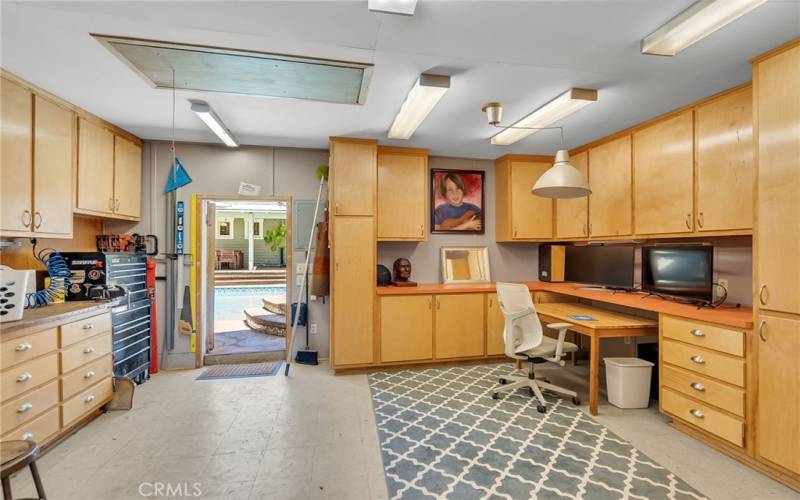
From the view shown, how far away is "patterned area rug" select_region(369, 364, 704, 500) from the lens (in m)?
1.94

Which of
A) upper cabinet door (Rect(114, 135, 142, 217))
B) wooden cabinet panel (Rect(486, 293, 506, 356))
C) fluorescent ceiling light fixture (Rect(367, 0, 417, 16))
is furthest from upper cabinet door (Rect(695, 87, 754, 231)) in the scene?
upper cabinet door (Rect(114, 135, 142, 217))

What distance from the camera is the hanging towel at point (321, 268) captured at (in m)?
4.03

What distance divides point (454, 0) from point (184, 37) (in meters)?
1.52

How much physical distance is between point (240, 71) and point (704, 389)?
3.86 metres

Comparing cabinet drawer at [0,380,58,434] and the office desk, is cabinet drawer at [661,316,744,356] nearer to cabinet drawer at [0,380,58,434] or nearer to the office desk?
the office desk

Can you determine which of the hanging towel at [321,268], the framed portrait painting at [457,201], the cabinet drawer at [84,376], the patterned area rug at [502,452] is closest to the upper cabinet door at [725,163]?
the patterned area rug at [502,452]

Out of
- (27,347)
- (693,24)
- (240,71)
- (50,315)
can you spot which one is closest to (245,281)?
(50,315)

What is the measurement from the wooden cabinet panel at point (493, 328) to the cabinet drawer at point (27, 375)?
12.5ft

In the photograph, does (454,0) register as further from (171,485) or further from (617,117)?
(171,485)

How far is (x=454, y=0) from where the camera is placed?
1656 mm

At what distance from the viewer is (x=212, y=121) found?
10.1 feet

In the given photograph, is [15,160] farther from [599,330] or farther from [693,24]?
[599,330]

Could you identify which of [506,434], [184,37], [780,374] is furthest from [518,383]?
[184,37]

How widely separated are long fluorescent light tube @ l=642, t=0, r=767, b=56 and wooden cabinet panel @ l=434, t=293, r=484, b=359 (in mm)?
2754
